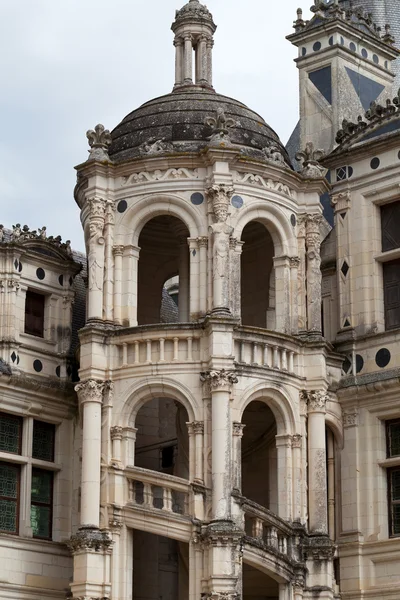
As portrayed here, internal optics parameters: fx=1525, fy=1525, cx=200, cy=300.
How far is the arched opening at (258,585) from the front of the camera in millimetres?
30672

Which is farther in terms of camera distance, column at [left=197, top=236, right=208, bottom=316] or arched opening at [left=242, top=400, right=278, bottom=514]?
arched opening at [left=242, top=400, right=278, bottom=514]

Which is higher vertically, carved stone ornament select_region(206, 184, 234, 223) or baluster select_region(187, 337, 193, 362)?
carved stone ornament select_region(206, 184, 234, 223)

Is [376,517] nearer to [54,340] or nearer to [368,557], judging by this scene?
[368,557]

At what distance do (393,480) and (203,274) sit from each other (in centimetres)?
589

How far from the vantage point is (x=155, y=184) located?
99.2 ft

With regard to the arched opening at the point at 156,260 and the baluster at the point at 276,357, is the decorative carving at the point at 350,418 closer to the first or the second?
the baluster at the point at 276,357

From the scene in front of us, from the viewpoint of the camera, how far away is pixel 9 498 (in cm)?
3027

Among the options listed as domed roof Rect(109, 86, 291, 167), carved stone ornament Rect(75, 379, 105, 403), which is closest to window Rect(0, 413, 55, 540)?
carved stone ornament Rect(75, 379, 105, 403)

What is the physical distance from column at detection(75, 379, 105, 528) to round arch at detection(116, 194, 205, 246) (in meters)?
3.12

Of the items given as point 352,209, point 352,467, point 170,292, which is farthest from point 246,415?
point 170,292

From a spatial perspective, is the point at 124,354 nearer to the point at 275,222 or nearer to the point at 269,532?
the point at 275,222

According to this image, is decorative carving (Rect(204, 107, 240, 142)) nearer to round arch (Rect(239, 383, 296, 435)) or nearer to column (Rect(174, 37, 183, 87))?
column (Rect(174, 37, 183, 87))

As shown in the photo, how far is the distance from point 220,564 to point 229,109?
31.8ft

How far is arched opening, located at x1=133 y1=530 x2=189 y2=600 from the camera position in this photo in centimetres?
3103
